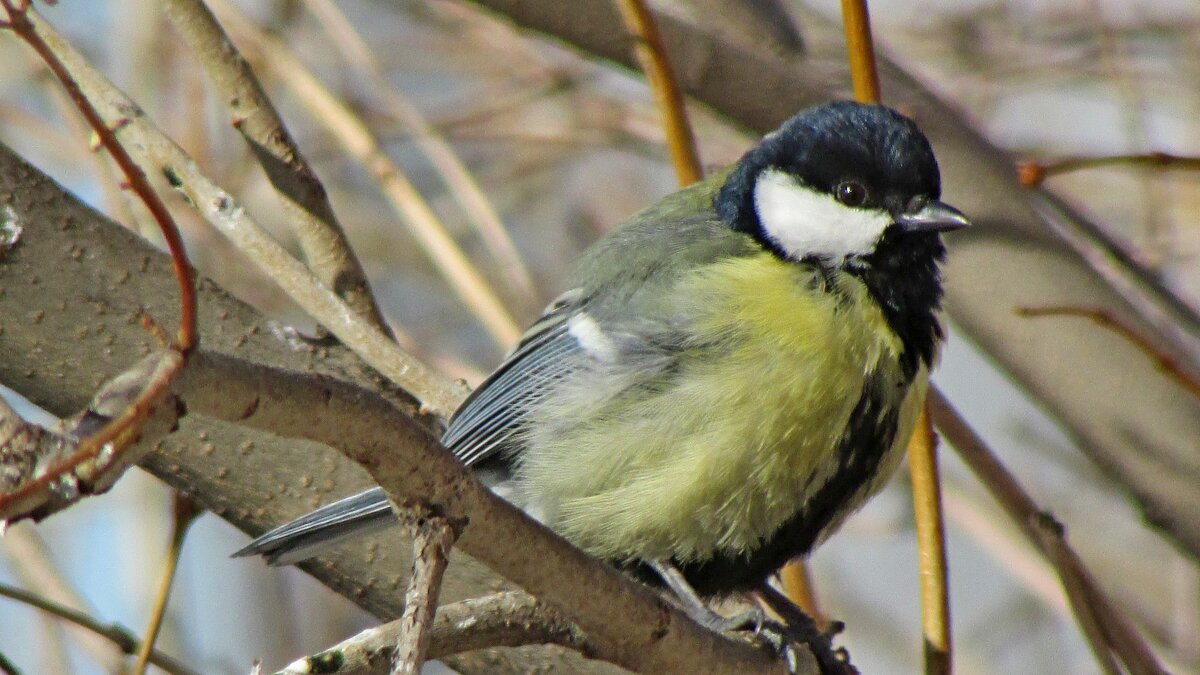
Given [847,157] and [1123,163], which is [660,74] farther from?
[1123,163]

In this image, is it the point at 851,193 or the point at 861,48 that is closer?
the point at 861,48

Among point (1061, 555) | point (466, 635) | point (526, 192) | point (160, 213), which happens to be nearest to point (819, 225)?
point (1061, 555)

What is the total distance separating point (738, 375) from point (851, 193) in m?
0.36

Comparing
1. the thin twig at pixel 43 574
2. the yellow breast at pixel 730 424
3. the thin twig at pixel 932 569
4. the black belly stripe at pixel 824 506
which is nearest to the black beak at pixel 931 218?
the yellow breast at pixel 730 424

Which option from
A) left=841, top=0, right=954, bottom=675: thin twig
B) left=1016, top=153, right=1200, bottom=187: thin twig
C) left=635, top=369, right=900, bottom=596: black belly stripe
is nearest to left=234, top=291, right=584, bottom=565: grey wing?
left=635, top=369, right=900, bottom=596: black belly stripe

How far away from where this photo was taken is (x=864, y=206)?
1854mm

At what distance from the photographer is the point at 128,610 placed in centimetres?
304

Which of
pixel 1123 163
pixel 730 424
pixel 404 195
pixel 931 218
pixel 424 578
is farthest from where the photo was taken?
pixel 404 195

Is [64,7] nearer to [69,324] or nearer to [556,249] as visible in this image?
[556,249]

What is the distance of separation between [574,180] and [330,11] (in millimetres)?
1993

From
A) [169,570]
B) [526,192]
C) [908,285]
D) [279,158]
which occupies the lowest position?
[169,570]

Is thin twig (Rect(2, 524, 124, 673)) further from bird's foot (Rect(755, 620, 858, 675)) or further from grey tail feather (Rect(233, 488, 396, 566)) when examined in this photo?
bird's foot (Rect(755, 620, 858, 675))

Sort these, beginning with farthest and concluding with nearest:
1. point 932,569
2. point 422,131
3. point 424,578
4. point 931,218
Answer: point 422,131, point 931,218, point 932,569, point 424,578

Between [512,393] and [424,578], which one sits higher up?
[512,393]
